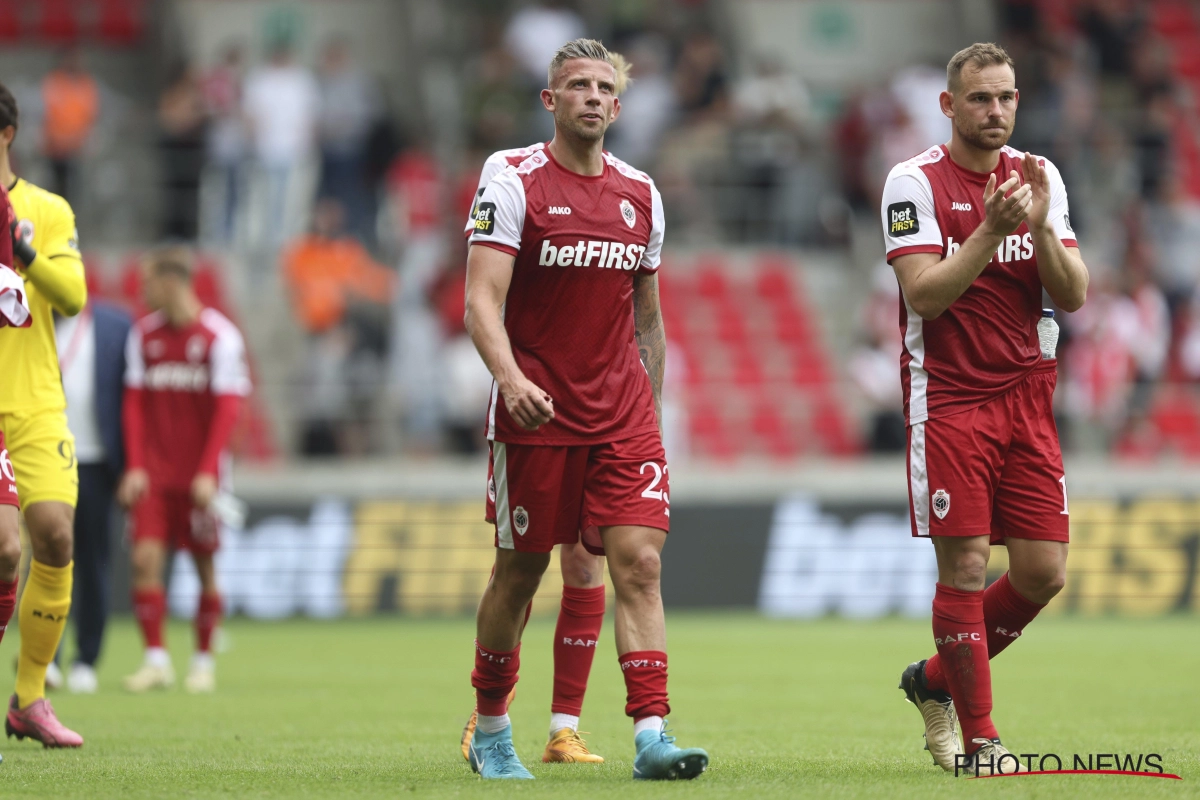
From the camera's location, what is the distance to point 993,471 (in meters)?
6.83

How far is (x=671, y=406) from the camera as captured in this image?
61.4ft

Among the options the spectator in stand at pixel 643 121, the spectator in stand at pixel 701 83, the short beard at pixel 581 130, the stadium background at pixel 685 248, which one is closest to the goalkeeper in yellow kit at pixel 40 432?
the short beard at pixel 581 130

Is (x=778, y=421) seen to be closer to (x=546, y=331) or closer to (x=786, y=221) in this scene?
(x=786, y=221)

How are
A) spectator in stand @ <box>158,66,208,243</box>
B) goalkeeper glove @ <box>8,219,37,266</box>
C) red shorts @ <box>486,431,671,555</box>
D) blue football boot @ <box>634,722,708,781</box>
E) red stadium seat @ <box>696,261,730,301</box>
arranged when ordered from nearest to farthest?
blue football boot @ <box>634,722,708,781</box> < red shorts @ <box>486,431,671,555</box> < goalkeeper glove @ <box>8,219,37,266</box> < red stadium seat @ <box>696,261,730,301</box> < spectator in stand @ <box>158,66,208,243</box>

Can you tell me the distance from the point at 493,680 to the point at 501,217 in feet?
5.85

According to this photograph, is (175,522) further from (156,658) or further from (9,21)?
(9,21)

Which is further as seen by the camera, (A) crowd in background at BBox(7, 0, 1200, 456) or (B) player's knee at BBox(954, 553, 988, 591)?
(A) crowd in background at BBox(7, 0, 1200, 456)

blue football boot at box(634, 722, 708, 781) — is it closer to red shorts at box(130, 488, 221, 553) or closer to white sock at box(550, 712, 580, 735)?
white sock at box(550, 712, 580, 735)

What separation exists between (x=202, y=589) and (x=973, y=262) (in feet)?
22.3

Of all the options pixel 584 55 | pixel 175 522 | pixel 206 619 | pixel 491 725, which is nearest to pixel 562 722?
pixel 491 725

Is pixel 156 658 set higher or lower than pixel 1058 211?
lower

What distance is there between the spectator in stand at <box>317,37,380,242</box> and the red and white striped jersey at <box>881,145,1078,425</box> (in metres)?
14.9

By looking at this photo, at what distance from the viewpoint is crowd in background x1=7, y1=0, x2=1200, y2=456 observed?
19.0m

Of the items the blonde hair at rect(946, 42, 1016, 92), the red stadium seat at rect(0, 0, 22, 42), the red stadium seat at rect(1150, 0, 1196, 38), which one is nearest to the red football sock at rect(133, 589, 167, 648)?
the blonde hair at rect(946, 42, 1016, 92)
